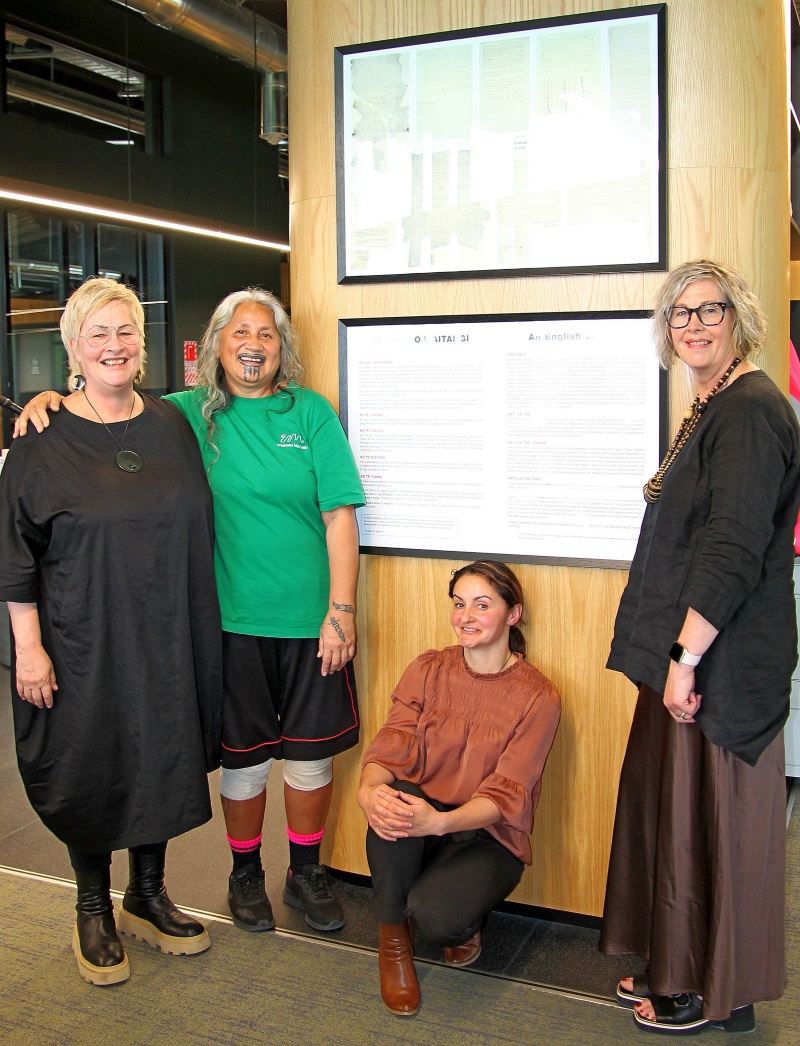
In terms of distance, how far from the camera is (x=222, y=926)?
8.46 ft

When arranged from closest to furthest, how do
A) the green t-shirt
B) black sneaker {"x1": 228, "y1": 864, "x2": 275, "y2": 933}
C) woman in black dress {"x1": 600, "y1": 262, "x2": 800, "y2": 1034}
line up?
woman in black dress {"x1": 600, "y1": 262, "x2": 800, "y2": 1034} < the green t-shirt < black sneaker {"x1": 228, "y1": 864, "x2": 275, "y2": 933}

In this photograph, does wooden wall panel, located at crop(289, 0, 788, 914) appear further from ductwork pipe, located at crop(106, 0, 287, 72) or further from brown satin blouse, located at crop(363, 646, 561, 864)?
ductwork pipe, located at crop(106, 0, 287, 72)

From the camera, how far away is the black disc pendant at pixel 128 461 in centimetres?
227

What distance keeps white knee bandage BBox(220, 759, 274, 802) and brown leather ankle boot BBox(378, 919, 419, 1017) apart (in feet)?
1.70

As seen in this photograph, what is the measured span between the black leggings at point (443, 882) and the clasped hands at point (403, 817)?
7cm

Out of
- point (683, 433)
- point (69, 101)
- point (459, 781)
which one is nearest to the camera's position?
point (683, 433)

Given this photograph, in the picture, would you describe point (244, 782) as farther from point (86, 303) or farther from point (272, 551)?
point (86, 303)

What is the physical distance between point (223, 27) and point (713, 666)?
17.6 ft

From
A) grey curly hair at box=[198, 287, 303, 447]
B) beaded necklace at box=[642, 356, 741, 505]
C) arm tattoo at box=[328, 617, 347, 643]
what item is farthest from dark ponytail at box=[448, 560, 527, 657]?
grey curly hair at box=[198, 287, 303, 447]

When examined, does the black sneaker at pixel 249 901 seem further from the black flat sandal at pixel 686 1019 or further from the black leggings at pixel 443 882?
the black flat sandal at pixel 686 1019

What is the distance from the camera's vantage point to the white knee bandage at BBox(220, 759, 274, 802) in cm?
255

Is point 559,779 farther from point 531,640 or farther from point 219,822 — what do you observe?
point 219,822

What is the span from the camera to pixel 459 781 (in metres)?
2.34

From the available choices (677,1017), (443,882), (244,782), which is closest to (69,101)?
(244,782)
